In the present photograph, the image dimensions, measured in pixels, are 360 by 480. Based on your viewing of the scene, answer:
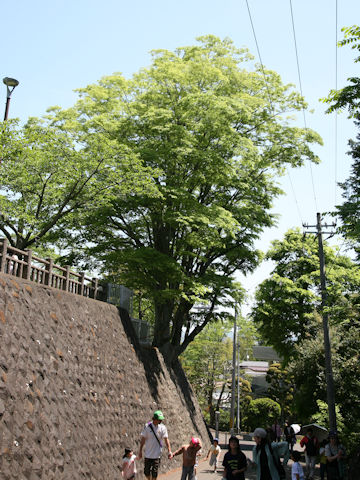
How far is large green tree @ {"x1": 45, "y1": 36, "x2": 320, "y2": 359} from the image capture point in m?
19.9

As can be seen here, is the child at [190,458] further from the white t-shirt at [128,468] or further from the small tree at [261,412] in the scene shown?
the small tree at [261,412]

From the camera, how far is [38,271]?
13.1 m

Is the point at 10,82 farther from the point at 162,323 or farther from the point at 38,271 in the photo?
the point at 162,323

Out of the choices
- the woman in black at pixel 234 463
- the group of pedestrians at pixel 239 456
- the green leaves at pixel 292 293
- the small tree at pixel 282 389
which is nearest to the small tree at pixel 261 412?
the small tree at pixel 282 389

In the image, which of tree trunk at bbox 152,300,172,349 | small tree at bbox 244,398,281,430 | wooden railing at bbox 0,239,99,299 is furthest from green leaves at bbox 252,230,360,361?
wooden railing at bbox 0,239,99,299

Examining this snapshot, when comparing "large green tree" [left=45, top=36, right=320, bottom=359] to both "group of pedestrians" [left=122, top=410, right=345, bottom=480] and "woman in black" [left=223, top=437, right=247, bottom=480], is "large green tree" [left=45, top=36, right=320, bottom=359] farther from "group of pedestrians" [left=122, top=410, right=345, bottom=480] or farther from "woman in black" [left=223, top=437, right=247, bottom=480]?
"woman in black" [left=223, top=437, right=247, bottom=480]

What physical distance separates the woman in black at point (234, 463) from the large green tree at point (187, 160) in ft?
38.2

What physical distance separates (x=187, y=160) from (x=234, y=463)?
47.8 feet

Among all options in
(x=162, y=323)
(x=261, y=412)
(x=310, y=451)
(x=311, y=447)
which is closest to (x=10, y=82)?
(x=162, y=323)

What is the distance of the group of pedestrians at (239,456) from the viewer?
23.3ft

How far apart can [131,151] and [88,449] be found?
11.0 m

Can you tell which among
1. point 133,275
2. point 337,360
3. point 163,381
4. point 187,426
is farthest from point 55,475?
point 337,360

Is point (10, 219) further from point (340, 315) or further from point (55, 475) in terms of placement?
point (340, 315)

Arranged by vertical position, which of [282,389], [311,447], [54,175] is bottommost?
[311,447]
